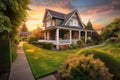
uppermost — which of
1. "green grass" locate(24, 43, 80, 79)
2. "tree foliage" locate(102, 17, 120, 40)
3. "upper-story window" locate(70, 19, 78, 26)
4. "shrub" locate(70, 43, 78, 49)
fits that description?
"upper-story window" locate(70, 19, 78, 26)

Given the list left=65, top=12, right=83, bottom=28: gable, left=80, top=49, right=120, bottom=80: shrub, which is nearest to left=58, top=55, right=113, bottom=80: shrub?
left=80, top=49, right=120, bottom=80: shrub

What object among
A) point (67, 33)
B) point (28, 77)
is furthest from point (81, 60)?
point (67, 33)

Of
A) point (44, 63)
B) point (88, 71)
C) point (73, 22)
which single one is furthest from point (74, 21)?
point (88, 71)

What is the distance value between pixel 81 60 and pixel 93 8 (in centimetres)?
1295

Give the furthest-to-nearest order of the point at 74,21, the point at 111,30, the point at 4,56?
the point at 111,30
the point at 74,21
the point at 4,56

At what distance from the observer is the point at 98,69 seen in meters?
3.97

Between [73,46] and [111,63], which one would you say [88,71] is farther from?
[73,46]

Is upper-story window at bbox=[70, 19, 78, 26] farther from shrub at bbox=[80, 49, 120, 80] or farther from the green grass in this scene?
shrub at bbox=[80, 49, 120, 80]

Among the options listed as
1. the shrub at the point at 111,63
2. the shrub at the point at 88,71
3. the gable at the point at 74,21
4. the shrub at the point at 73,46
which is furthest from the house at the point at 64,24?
the shrub at the point at 88,71

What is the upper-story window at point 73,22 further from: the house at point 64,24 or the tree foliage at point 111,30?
the tree foliage at point 111,30

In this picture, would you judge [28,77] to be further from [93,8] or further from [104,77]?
[93,8]

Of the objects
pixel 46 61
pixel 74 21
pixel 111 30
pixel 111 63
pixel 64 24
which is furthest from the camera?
pixel 111 30

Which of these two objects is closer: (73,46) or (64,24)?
(73,46)

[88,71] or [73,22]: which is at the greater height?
[73,22]
